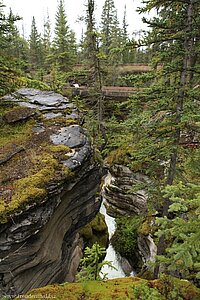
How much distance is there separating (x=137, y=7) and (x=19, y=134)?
17.3 feet

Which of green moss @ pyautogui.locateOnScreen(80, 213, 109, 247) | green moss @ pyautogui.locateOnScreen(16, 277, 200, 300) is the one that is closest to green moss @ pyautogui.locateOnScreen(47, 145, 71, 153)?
green moss @ pyautogui.locateOnScreen(16, 277, 200, 300)

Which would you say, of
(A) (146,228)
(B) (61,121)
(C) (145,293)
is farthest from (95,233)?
(C) (145,293)

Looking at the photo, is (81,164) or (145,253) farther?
(145,253)

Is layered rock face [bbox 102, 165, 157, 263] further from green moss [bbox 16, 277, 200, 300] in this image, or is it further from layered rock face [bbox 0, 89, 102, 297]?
green moss [bbox 16, 277, 200, 300]

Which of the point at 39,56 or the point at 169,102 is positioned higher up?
the point at 39,56

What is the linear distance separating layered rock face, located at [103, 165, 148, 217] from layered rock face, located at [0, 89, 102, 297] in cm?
509

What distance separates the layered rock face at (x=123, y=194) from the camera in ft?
46.4

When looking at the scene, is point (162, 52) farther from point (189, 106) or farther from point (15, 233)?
point (15, 233)

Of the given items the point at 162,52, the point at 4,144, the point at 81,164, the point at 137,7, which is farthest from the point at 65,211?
the point at 137,7

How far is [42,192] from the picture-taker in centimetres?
594

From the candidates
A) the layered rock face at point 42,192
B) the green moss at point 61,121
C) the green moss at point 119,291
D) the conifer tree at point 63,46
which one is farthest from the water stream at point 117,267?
the conifer tree at point 63,46

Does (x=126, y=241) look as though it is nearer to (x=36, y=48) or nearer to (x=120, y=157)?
(x=120, y=157)

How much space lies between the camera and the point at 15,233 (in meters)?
5.48

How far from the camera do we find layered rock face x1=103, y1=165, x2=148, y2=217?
14141 mm
